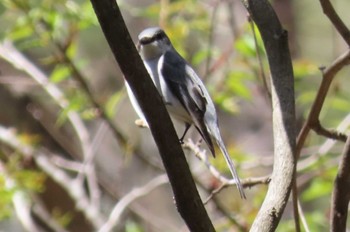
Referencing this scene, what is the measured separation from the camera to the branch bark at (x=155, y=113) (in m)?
1.34

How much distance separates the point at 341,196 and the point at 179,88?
0.96 metres

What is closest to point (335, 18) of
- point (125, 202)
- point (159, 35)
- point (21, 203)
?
point (159, 35)

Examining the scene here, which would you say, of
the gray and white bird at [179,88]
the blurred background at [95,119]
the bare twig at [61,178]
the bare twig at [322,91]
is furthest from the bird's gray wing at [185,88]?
the bare twig at [61,178]

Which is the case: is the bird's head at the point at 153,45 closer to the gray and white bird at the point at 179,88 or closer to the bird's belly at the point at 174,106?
the gray and white bird at the point at 179,88

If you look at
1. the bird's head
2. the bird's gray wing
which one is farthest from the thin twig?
the bird's head

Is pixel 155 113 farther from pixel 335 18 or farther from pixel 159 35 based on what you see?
pixel 159 35

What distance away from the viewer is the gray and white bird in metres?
2.48

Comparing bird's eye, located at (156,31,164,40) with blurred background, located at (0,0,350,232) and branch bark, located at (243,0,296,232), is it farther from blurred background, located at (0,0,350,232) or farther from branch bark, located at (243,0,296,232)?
branch bark, located at (243,0,296,232)

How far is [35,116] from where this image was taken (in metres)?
3.95

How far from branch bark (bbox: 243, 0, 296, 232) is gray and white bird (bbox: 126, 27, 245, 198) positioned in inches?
22.7

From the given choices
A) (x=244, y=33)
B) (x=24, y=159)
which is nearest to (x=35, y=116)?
(x=24, y=159)

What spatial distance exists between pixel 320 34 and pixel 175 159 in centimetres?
674

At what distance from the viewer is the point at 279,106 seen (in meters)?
1.73

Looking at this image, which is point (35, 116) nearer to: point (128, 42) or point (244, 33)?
point (244, 33)
